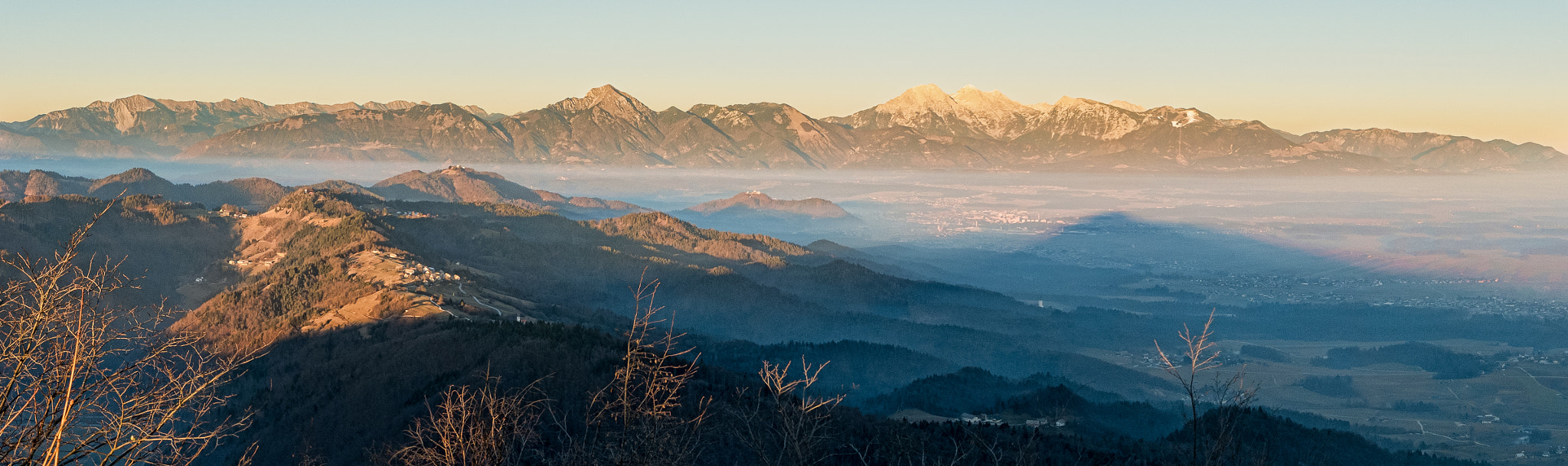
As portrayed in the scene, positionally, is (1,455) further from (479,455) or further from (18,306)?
(479,455)

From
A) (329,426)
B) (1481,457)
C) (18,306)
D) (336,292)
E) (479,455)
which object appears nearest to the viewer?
(18,306)

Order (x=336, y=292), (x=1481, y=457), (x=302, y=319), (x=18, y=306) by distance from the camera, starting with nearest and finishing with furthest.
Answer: (x=18, y=306) < (x=302, y=319) < (x=336, y=292) < (x=1481, y=457)

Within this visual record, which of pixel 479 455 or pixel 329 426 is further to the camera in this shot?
pixel 329 426

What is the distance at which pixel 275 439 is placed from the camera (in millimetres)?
111312

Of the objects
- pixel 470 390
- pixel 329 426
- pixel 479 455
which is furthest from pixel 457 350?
pixel 479 455

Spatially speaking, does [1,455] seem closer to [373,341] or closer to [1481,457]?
[373,341]

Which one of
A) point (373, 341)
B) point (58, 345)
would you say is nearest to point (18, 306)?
point (58, 345)

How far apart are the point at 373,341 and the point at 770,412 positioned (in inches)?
2787

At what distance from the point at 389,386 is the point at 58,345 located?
10212cm

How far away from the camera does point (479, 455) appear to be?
24812 mm

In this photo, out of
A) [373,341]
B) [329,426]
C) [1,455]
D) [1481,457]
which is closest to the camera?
[1,455]

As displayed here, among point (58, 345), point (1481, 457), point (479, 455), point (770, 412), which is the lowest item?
point (1481, 457)

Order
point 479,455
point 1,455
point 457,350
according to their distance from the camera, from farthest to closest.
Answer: point 457,350, point 479,455, point 1,455

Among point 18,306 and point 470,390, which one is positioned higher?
point 18,306
